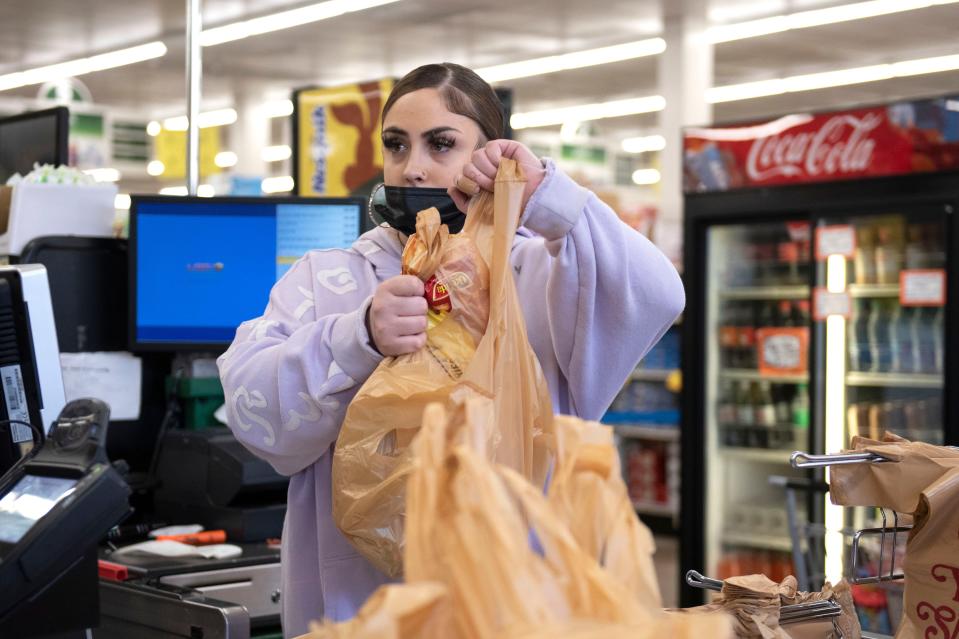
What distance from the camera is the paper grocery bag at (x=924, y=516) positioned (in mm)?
1457

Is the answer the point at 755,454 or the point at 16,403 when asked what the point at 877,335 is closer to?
the point at 755,454

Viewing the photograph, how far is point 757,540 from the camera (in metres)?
6.17

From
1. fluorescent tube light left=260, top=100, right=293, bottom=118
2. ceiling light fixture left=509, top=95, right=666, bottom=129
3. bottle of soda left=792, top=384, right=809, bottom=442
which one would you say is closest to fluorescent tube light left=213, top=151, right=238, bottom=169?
fluorescent tube light left=260, top=100, right=293, bottom=118

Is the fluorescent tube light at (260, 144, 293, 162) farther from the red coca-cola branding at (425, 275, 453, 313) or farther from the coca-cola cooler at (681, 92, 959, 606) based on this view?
the red coca-cola branding at (425, 275, 453, 313)

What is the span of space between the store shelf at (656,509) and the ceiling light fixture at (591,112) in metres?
6.78

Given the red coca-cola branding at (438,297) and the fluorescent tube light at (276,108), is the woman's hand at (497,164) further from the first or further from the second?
the fluorescent tube light at (276,108)

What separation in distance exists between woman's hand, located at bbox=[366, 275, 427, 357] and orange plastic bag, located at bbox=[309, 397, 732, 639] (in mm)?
469

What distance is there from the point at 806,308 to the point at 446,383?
5228 mm


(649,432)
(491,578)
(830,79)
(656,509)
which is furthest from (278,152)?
(491,578)

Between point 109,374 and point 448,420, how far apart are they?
221 cm

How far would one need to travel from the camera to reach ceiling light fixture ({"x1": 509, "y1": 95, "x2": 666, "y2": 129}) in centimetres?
1448

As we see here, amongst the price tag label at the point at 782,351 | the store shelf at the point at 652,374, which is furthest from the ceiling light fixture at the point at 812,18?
the price tag label at the point at 782,351

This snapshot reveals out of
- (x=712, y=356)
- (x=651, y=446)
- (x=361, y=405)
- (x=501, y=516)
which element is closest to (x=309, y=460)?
(x=361, y=405)

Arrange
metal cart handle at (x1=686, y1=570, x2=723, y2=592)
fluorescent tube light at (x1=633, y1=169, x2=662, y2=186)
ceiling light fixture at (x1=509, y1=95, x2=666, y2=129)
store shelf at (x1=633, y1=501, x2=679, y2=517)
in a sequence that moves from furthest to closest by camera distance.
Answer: fluorescent tube light at (x1=633, y1=169, x2=662, y2=186)
ceiling light fixture at (x1=509, y1=95, x2=666, y2=129)
store shelf at (x1=633, y1=501, x2=679, y2=517)
metal cart handle at (x1=686, y1=570, x2=723, y2=592)
